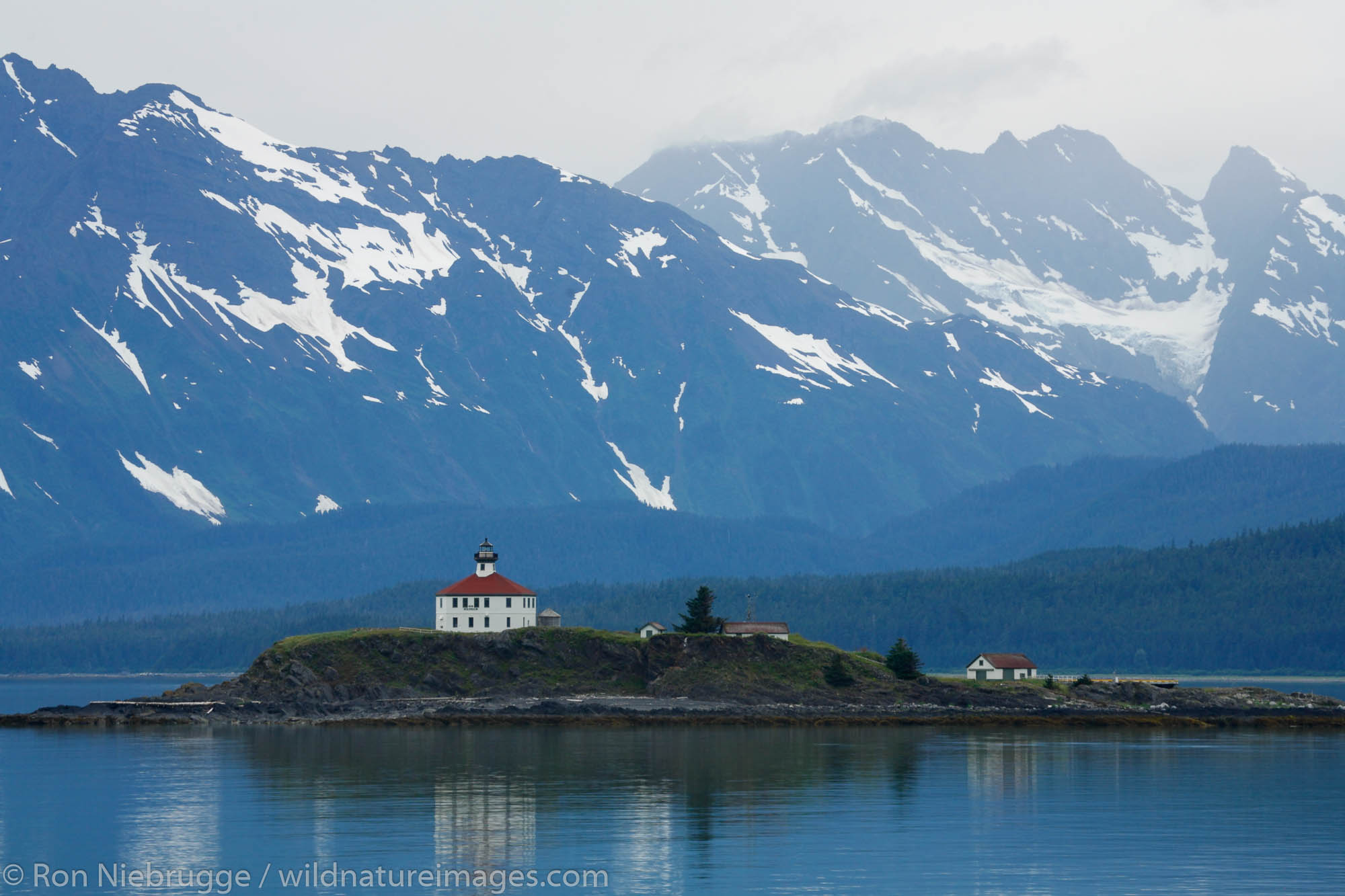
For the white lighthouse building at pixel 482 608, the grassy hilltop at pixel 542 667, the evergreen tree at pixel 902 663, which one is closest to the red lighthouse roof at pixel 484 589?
the white lighthouse building at pixel 482 608

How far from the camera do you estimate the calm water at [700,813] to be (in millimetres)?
76375

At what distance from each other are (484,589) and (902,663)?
4176 cm

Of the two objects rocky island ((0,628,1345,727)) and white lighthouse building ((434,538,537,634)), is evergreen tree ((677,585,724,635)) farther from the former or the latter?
white lighthouse building ((434,538,537,634))

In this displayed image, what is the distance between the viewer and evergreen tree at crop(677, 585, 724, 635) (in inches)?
7057

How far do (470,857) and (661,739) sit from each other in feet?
207

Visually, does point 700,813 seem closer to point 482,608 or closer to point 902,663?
point 902,663

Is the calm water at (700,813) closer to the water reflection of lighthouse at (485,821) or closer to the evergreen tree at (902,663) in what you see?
Answer: the water reflection of lighthouse at (485,821)

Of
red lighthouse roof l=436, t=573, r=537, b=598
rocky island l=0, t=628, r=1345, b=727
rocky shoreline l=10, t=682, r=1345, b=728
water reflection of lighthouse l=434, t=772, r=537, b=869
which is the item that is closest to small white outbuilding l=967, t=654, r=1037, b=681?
rocky island l=0, t=628, r=1345, b=727

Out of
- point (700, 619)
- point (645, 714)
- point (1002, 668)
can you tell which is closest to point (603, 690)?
point (645, 714)

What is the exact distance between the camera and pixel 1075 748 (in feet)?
447

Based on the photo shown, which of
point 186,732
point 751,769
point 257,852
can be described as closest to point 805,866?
point 257,852

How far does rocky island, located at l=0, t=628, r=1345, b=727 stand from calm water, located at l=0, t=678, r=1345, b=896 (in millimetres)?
24420

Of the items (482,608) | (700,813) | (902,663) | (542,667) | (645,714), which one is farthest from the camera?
(482,608)

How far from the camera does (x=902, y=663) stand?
594 ft
